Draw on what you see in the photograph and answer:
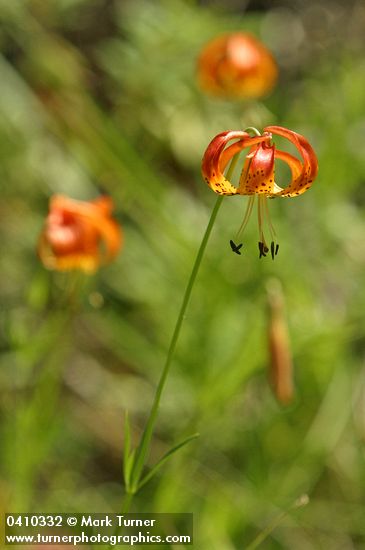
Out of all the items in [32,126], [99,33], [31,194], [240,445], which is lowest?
[240,445]

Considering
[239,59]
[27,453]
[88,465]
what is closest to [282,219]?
[239,59]

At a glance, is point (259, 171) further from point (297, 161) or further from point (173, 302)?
point (173, 302)

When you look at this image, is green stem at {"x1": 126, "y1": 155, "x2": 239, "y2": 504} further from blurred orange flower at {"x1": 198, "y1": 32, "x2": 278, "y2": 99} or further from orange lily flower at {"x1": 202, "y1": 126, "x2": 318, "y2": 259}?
blurred orange flower at {"x1": 198, "y1": 32, "x2": 278, "y2": 99}

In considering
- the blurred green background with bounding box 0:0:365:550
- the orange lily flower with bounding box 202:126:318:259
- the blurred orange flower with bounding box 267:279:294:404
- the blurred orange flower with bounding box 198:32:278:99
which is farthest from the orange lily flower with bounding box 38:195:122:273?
the blurred orange flower with bounding box 198:32:278:99

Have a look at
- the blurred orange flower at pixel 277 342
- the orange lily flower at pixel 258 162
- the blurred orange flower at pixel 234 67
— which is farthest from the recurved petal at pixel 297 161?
the blurred orange flower at pixel 234 67

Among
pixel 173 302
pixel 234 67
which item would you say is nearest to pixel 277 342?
pixel 173 302

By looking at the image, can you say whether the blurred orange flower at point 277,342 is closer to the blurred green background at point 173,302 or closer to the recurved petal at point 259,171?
the blurred green background at point 173,302

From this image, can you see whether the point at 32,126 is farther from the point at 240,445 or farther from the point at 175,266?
the point at 240,445
